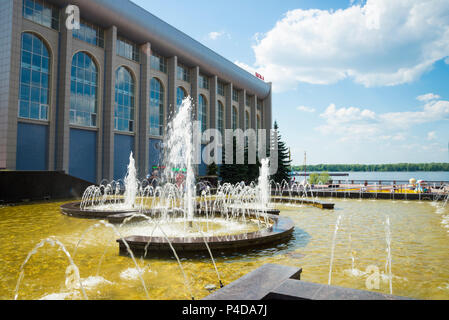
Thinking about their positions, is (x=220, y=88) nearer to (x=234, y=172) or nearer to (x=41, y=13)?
(x=234, y=172)

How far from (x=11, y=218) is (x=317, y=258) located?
10.3 m

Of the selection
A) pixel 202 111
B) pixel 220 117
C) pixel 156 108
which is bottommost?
pixel 156 108

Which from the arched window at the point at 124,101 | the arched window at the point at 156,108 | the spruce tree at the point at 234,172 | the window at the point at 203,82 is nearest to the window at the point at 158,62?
the arched window at the point at 156,108

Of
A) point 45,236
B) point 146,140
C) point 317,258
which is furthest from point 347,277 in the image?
point 146,140

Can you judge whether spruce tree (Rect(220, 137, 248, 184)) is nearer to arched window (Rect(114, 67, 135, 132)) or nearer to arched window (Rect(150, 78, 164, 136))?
arched window (Rect(150, 78, 164, 136))

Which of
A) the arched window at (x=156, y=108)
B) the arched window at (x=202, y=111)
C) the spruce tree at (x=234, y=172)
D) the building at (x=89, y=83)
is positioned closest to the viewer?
the building at (x=89, y=83)

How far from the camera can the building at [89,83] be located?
19.8 meters

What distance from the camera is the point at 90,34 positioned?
25062 mm

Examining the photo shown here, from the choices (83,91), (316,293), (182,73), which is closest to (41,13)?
(83,91)

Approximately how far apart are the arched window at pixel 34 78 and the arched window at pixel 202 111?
1855 centimetres

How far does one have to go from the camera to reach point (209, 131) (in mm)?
38438

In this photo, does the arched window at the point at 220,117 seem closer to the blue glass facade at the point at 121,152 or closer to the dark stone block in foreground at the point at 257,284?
the blue glass facade at the point at 121,152

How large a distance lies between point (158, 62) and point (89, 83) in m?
8.90
